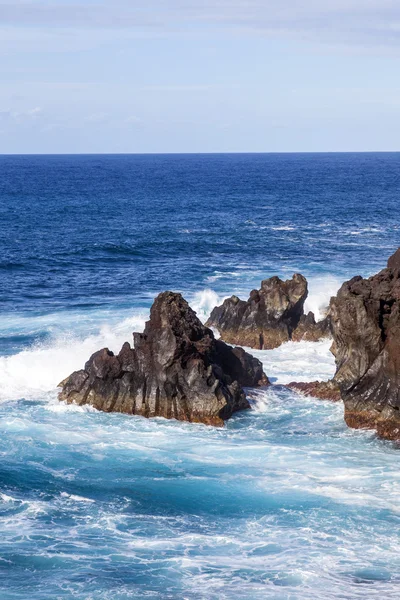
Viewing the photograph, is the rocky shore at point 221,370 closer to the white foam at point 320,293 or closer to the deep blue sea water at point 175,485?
the deep blue sea water at point 175,485

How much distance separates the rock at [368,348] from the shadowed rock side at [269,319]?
12533 mm

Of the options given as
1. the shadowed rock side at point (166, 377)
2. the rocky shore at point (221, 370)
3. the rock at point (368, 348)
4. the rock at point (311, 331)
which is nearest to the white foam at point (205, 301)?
the rock at point (311, 331)

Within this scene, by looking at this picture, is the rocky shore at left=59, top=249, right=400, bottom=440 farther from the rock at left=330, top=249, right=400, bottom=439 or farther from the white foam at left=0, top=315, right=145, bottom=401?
the white foam at left=0, top=315, right=145, bottom=401

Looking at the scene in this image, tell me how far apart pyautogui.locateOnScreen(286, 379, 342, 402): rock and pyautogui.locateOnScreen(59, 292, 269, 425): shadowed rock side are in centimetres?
391

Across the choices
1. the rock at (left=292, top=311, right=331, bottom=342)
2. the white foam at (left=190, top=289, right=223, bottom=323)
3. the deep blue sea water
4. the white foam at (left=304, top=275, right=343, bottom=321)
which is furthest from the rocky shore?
the white foam at (left=190, top=289, right=223, bottom=323)

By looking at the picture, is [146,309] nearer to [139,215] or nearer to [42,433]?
[42,433]

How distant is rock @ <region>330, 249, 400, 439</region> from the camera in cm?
3662

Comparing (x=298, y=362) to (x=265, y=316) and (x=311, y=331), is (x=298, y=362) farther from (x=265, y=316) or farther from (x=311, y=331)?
(x=265, y=316)

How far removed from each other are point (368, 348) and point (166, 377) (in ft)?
29.0

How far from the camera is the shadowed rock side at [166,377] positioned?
38438 millimetres

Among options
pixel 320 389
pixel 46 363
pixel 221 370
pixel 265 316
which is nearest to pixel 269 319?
pixel 265 316

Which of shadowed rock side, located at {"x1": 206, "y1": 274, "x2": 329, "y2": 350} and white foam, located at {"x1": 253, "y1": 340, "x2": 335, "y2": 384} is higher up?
shadowed rock side, located at {"x1": 206, "y1": 274, "x2": 329, "y2": 350}

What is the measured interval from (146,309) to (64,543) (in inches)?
1341

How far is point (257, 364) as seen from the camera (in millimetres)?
43438
